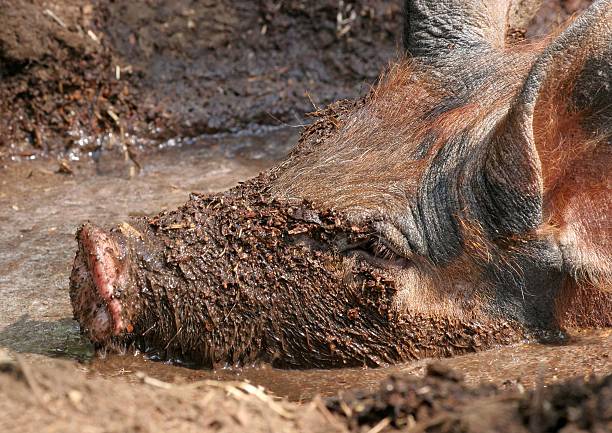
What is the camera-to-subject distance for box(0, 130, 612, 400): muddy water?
4000 millimetres

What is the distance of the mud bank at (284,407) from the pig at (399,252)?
802 millimetres

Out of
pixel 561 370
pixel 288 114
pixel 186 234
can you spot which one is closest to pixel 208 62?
pixel 288 114

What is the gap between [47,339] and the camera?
454 centimetres

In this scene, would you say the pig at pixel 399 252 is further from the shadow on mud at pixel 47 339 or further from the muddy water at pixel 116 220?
the shadow on mud at pixel 47 339

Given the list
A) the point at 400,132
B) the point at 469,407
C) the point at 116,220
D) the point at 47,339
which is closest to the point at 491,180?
the point at 400,132

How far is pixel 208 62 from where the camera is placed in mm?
8383

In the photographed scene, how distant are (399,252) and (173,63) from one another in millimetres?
4536

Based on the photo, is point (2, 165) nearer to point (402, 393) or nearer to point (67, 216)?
point (67, 216)

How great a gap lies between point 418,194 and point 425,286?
379mm

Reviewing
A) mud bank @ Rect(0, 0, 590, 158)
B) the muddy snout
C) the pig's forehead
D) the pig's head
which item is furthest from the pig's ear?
mud bank @ Rect(0, 0, 590, 158)

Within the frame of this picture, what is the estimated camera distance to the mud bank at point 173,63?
7.58m

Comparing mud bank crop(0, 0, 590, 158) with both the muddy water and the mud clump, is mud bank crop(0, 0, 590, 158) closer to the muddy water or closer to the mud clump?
the muddy water

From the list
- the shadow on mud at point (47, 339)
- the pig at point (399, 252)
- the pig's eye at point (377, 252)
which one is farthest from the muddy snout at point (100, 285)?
the pig's eye at point (377, 252)

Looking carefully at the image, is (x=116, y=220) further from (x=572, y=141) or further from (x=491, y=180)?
(x=572, y=141)
